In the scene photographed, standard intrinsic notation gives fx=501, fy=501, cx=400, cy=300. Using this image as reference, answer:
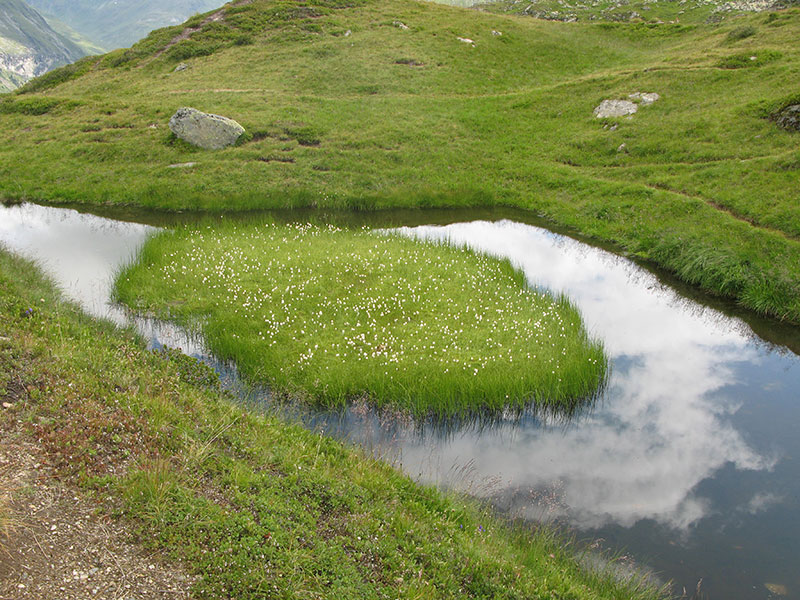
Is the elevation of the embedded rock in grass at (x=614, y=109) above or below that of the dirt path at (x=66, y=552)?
above

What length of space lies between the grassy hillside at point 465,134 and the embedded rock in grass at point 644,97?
2.60 feet

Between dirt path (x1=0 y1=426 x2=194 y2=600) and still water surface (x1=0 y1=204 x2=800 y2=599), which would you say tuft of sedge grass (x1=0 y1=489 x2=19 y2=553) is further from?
still water surface (x1=0 y1=204 x2=800 y2=599)

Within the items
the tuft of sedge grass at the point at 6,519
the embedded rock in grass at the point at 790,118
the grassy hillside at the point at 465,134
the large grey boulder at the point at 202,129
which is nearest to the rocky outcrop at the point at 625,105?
the grassy hillside at the point at 465,134

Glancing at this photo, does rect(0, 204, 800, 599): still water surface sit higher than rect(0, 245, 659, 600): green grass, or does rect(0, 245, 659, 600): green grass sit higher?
rect(0, 245, 659, 600): green grass

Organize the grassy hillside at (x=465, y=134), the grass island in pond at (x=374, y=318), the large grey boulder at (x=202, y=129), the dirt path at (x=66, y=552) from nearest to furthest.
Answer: the dirt path at (x=66, y=552)
the grass island in pond at (x=374, y=318)
the grassy hillside at (x=465, y=134)
the large grey boulder at (x=202, y=129)

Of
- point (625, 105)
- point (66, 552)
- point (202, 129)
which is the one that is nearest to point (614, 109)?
point (625, 105)

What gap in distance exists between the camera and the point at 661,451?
1193cm

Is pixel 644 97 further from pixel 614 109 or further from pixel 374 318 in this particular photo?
pixel 374 318

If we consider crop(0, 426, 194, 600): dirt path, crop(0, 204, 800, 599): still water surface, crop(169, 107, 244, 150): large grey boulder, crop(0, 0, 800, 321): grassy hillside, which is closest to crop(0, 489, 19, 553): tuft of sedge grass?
crop(0, 426, 194, 600): dirt path

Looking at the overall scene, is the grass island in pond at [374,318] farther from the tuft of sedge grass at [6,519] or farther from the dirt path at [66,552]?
the tuft of sedge grass at [6,519]

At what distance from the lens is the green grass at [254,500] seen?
276 inches

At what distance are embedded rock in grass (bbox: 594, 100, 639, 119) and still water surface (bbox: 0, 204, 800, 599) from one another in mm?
24867

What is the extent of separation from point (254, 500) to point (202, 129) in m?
34.6

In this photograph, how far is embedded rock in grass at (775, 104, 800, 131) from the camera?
2930cm
